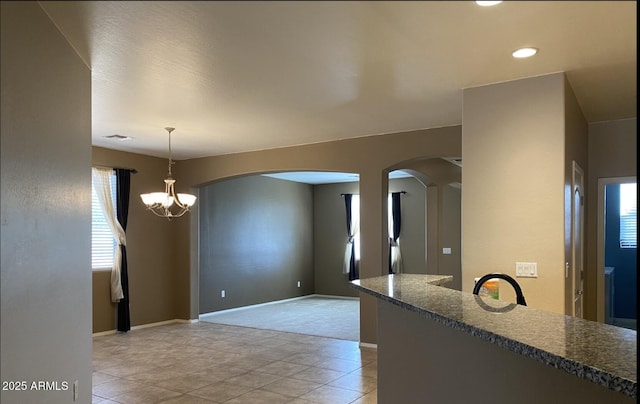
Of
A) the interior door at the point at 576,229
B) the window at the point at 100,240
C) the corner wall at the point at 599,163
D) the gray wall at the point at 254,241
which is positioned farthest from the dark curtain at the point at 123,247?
the corner wall at the point at 599,163

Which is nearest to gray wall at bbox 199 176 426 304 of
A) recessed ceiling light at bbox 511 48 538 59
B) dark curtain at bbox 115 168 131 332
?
dark curtain at bbox 115 168 131 332

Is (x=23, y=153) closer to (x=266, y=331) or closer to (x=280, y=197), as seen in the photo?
(x=266, y=331)

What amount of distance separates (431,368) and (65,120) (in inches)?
100

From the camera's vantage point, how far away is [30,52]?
7.76 ft

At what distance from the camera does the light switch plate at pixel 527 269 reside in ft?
11.9

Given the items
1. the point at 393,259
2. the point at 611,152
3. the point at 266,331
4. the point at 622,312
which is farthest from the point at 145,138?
the point at 622,312

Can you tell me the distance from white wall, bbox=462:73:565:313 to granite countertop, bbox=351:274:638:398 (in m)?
1.11

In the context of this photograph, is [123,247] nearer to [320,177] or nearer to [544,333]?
[320,177]

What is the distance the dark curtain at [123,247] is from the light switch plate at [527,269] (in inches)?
224

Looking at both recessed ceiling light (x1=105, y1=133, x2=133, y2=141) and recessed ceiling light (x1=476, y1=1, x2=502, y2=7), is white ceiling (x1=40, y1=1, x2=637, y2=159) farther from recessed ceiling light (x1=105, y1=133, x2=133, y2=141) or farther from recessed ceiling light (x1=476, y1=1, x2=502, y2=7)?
recessed ceiling light (x1=105, y1=133, x2=133, y2=141)

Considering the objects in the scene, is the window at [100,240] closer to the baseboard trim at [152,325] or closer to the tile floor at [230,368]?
the baseboard trim at [152,325]

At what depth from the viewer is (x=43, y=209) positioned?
255cm

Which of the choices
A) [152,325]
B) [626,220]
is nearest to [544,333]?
[626,220]

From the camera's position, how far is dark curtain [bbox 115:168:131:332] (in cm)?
722
